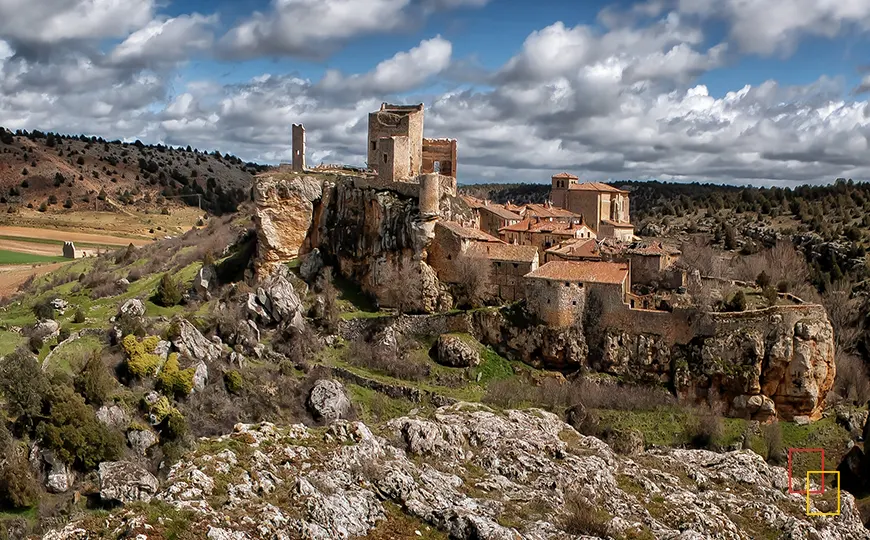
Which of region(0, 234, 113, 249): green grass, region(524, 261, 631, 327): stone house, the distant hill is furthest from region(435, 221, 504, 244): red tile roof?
the distant hill

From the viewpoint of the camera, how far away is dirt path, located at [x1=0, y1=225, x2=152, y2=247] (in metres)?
84.8

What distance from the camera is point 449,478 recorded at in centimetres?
1983

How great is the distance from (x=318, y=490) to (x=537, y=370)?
27293 mm

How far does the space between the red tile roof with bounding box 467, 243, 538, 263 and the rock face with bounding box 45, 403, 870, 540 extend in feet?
61.1

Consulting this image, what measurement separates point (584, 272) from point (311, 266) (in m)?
17.3

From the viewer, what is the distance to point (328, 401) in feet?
127

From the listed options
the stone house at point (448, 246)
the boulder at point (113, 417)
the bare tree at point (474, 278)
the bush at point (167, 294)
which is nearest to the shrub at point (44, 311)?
the bush at point (167, 294)

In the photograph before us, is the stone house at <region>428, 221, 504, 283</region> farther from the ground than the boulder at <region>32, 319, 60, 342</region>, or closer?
farther from the ground

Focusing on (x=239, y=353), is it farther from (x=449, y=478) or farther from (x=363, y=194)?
(x=449, y=478)

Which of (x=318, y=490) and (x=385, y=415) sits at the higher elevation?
(x=318, y=490)

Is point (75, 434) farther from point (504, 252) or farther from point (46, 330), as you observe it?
point (504, 252)

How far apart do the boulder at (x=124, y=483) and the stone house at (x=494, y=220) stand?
31848 millimetres

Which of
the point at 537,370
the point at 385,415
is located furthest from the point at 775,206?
the point at 385,415

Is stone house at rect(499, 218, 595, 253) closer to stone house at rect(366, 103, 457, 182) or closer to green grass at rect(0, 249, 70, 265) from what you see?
stone house at rect(366, 103, 457, 182)
